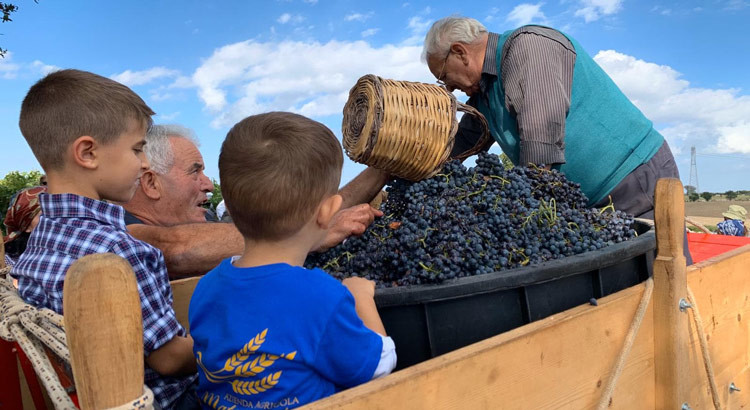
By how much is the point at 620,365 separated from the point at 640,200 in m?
1.32

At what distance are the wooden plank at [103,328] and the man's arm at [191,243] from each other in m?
1.31

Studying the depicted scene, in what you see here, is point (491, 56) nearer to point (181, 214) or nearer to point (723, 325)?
point (723, 325)

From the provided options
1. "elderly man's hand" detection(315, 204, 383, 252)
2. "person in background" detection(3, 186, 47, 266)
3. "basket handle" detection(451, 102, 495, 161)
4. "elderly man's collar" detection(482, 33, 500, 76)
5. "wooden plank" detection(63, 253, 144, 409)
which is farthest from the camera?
"person in background" detection(3, 186, 47, 266)

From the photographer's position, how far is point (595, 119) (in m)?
2.70

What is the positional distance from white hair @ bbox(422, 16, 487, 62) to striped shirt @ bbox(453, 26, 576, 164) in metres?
0.24

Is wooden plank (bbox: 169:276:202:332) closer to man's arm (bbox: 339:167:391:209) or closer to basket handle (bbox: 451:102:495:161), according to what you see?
man's arm (bbox: 339:167:391:209)

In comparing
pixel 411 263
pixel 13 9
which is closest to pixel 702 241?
pixel 411 263

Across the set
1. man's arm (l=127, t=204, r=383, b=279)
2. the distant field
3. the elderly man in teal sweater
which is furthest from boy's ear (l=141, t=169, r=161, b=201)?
the distant field

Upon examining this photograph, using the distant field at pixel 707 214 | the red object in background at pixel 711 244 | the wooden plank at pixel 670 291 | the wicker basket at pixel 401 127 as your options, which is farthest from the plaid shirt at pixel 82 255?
the distant field at pixel 707 214

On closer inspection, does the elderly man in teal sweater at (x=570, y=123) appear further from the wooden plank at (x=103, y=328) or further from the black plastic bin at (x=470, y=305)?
the wooden plank at (x=103, y=328)

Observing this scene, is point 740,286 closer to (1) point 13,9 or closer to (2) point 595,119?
(2) point 595,119

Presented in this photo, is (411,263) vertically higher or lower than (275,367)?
higher

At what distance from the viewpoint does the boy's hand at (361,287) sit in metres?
1.44

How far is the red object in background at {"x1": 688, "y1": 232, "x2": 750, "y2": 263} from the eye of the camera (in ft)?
10.8
